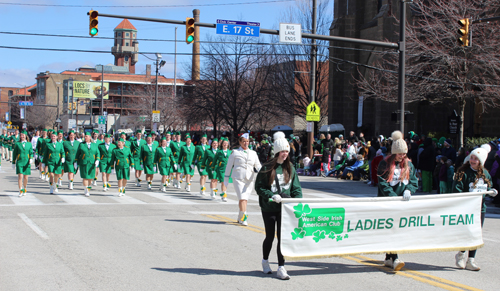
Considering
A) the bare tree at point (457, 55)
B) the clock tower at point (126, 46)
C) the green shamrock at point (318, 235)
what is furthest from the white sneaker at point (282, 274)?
the clock tower at point (126, 46)

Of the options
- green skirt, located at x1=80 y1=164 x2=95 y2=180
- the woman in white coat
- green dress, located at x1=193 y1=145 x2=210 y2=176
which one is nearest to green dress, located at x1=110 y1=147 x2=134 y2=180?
green skirt, located at x1=80 y1=164 x2=95 y2=180

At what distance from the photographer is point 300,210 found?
20.4 feet

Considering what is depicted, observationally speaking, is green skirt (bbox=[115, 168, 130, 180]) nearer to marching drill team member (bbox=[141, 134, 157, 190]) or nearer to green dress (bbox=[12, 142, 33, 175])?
marching drill team member (bbox=[141, 134, 157, 190])

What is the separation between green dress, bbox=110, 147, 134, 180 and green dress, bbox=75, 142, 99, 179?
59 cm

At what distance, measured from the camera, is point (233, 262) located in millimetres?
7148

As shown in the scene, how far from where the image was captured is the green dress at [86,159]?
15344 mm

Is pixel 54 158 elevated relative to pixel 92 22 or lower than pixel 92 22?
lower

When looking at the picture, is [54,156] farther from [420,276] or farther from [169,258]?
[420,276]

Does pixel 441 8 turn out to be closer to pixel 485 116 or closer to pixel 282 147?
pixel 485 116

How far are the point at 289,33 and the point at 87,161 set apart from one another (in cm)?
764

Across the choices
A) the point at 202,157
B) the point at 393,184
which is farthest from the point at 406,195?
the point at 202,157

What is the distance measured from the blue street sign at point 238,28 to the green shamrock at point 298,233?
1139cm

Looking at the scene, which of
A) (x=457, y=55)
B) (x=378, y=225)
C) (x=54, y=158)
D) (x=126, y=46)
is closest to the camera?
(x=378, y=225)

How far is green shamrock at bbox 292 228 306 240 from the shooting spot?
20.2ft
